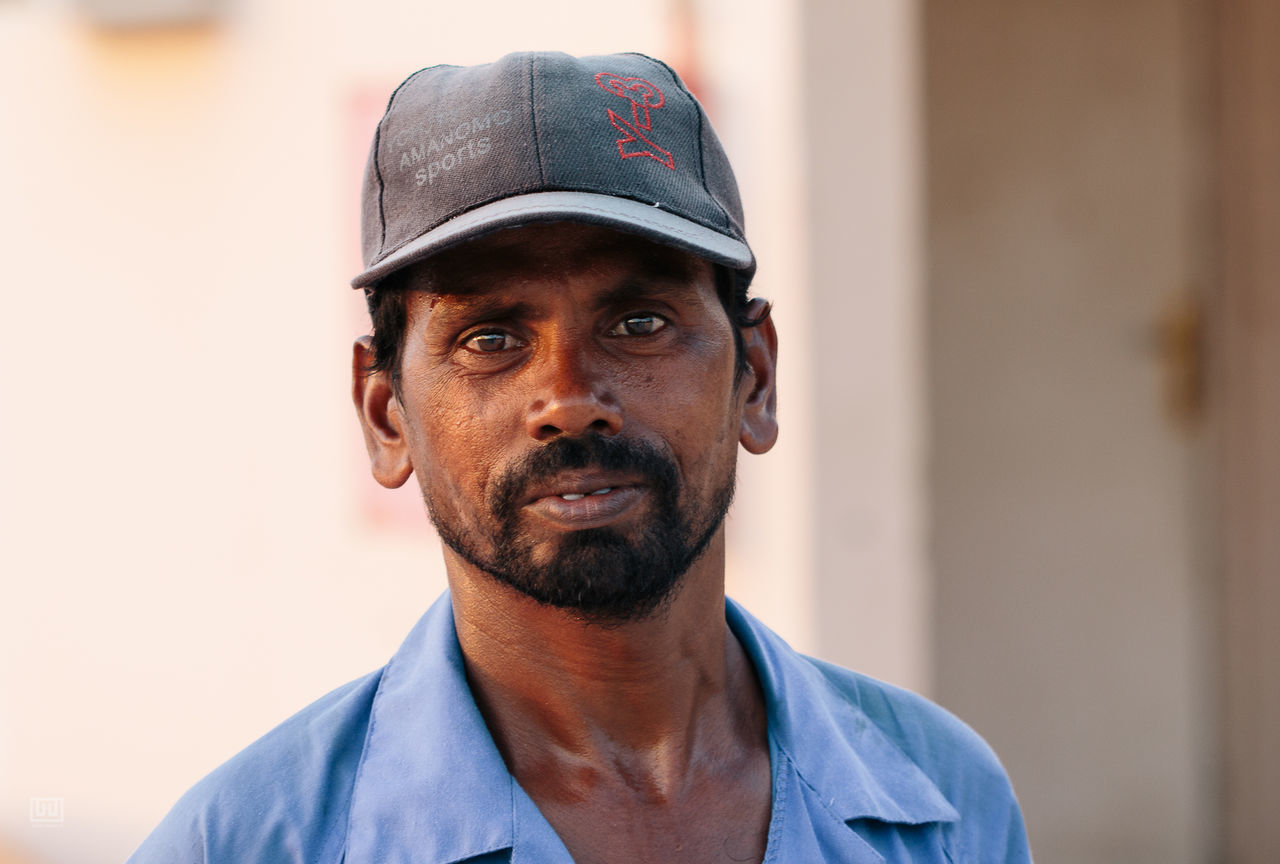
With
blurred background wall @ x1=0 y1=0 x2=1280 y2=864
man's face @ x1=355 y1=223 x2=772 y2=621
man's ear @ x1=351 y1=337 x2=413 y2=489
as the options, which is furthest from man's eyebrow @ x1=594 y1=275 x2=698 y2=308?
blurred background wall @ x1=0 y1=0 x2=1280 y2=864

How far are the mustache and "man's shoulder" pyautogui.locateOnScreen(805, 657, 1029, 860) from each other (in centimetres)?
50

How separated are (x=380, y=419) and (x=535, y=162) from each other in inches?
15.8

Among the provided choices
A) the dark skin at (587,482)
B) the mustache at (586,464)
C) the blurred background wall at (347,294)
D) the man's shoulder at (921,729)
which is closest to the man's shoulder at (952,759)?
the man's shoulder at (921,729)

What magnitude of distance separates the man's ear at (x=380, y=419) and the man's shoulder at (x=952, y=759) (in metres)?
0.63

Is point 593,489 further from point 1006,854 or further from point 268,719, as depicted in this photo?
point 268,719

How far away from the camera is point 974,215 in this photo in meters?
3.92

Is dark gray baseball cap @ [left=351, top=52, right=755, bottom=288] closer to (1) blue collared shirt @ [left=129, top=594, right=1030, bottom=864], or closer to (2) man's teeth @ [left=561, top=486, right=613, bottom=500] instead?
(2) man's teeth @ [left=561, top=486, right=613, bottom=500]

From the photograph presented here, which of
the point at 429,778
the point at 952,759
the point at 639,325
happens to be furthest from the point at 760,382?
the point at 429,778

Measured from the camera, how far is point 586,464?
144 cm

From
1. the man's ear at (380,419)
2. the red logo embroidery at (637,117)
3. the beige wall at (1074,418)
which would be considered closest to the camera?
the red logo embroidery at (637,117)

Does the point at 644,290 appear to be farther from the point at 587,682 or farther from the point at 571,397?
the point at 587,682

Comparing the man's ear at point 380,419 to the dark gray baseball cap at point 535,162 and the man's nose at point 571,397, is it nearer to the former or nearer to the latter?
the dark gray baseball cap at point 535,162

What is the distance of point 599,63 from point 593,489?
1.65ft

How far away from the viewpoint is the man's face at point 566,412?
1.46m
